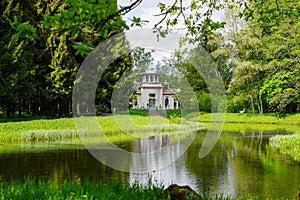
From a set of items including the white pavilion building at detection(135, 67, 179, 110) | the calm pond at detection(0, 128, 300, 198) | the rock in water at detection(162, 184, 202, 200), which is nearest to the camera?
the rock in water at detection(162, 184, 202, 200)

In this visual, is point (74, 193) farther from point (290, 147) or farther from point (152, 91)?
point (152, 91)

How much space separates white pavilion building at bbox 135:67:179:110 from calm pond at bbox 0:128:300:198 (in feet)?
65.4

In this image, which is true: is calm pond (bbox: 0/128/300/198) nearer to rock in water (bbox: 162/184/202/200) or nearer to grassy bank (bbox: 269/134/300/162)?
grassy bank (bbox: 269/134/300/162)

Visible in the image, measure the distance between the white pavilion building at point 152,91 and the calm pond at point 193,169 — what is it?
65.4 ft

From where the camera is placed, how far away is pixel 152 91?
36.7 metres

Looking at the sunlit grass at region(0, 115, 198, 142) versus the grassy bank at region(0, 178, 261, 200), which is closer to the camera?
the grassy bank at region(0, 178, 261, 200)

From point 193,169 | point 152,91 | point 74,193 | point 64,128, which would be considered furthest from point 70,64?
point 74,193

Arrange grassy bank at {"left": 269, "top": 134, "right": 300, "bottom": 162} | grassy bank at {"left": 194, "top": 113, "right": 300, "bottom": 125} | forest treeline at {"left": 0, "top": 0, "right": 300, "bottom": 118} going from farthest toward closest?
grassy bank at {"left": 194, "top": 113, "right": 300, "bottom": 125} < forest treeline at {"left": 0, "top": 0, "right": 300, "bottom": 118} < grassy bank at {"left": 269, "top": 134, "right": 300, "bottom": 162}

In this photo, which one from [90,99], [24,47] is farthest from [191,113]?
[24,47]

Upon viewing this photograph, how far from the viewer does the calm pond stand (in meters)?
8.65

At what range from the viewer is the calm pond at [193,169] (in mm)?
8648

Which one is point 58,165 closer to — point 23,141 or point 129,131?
point 23,141

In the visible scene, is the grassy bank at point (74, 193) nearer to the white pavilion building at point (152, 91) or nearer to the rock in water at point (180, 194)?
the rock in water at point (180, 194)

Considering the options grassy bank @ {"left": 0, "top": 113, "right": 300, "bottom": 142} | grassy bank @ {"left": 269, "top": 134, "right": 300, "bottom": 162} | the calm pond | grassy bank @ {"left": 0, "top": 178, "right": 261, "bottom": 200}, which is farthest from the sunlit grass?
grassy bank @ {"left": 0, "top": 178, "right": 261, "bottom": 200}
